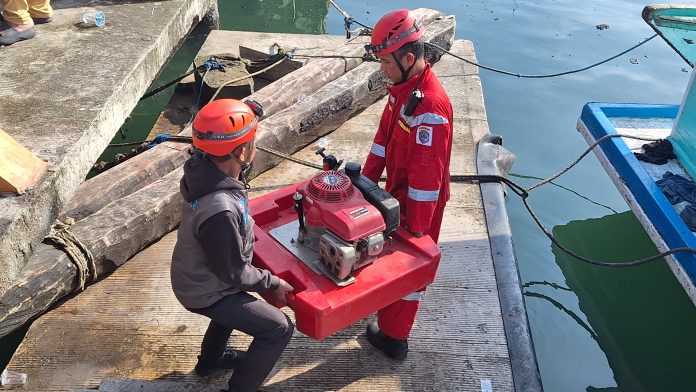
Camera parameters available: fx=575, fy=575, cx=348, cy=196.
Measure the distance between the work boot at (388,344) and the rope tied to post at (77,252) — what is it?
1.89 m

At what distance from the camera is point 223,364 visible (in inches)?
129

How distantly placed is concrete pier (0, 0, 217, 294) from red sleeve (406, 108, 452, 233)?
7.74 ft

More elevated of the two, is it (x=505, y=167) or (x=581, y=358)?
(x=505, y=167)

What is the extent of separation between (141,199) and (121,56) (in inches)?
72.7

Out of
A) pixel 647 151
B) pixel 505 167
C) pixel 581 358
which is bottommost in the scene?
pixel 581 358

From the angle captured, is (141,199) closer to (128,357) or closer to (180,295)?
(128,357)

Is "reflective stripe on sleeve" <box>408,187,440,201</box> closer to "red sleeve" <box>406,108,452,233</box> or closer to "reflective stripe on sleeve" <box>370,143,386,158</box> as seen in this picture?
"red sleeve" <box>406,108,452,233</box>

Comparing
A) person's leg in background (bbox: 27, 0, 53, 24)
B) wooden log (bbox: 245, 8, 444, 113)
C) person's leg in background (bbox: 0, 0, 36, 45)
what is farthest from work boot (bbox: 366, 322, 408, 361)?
person's leg in background (bbox: 27, 0, 53, 24)

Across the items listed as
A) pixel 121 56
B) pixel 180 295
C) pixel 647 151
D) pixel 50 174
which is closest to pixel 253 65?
pixel 121 56

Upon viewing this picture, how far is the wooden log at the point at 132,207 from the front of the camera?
3.55 meters

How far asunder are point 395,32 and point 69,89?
316 centimetres

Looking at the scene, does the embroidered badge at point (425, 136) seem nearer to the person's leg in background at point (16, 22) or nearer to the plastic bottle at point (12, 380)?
the plastic bottle at point (12, 380)

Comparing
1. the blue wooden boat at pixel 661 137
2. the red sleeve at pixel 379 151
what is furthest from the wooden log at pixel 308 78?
the blue wooden boat at pixel 661 137

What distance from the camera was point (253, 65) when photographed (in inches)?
289
